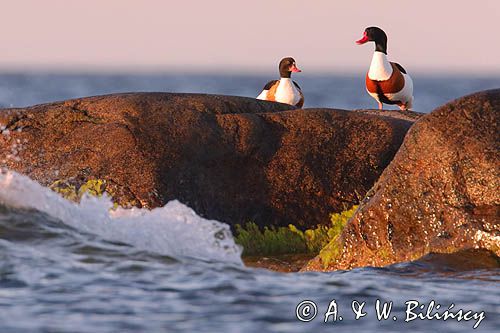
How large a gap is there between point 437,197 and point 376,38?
9.34m

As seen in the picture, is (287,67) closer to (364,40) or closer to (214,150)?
(364,40)

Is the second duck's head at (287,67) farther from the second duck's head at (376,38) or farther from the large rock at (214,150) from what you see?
the large rock at (214,150)

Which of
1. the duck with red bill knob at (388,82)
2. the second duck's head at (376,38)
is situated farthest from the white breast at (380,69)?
the second duck's head at (376,38)

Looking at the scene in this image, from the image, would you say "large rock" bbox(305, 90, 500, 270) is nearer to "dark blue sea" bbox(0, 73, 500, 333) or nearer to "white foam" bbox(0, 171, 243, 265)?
"dark blue sea" bbox(0, 73, 500, 333)

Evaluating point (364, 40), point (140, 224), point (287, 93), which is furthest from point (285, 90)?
point (140, 224)

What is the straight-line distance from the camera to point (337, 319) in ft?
24.3

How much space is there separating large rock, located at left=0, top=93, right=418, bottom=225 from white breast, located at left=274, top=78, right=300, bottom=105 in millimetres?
5979

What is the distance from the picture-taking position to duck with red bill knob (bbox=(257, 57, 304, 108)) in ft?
64.1

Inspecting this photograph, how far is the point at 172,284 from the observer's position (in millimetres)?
8180

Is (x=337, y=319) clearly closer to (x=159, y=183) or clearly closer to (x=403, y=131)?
(x=159, y=183)

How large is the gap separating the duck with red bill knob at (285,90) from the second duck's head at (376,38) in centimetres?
143

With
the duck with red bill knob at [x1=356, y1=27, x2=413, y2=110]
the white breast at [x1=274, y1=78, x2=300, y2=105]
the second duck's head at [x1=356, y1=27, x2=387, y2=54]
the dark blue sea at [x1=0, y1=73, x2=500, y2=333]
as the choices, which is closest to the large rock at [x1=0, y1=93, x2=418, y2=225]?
the dark blue sea at [x1=0, y1=73, x2=500, y2=333]

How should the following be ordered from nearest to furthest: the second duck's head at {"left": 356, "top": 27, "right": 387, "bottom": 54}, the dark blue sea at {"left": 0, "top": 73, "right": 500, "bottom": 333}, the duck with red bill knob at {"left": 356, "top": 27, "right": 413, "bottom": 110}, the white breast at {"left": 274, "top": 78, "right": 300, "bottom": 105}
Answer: the dark blue sea at {"left": 0, "top": 73, "right": 500, "bottom": 333} < the duck with red bill knob at {"left": 356, "top": 27, "right": 413, "bottom": 110} < the second duck's head at {"left": 356, "top": 27, "right": 387, "bottom": 54} < the white breast at {"left": 274, "top": 78, "right": 300, "bottom": 105}

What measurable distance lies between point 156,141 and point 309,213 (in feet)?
6.71
